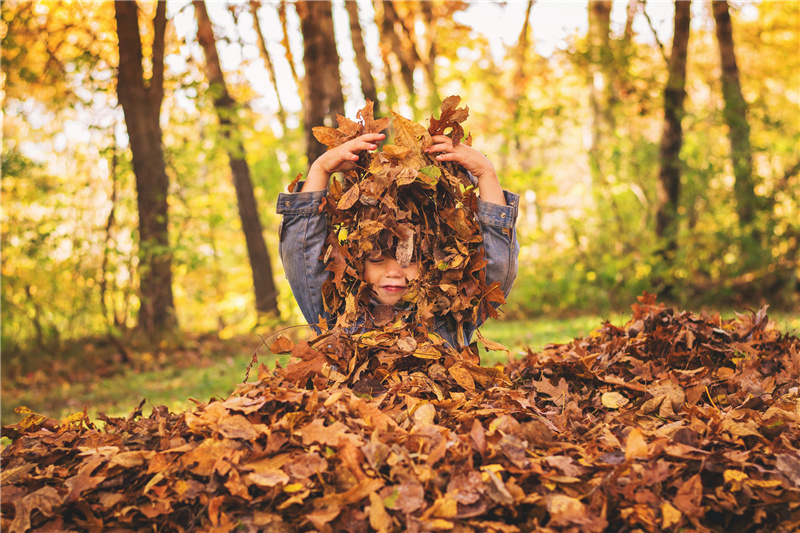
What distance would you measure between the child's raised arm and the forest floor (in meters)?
2.84

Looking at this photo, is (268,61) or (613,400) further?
(268,61)

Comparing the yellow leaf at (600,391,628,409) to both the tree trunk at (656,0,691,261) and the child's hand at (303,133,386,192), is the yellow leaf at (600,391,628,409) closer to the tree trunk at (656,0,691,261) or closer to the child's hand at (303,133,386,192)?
the child's hand at (303,133,386,192)

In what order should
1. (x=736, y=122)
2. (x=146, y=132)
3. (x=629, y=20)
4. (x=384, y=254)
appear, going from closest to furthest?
(x=384, y=254) < (x=736, y=122) < (x=146, y=132) < (x=629, y=20)

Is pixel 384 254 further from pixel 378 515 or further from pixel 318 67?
pixel 318 67

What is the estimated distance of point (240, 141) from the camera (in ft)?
35.0

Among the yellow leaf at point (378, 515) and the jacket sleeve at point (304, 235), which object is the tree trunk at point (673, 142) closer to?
the jacket sleeve at point (304, 235)

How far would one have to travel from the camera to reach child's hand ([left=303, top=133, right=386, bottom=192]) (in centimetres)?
263

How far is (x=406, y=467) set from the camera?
1.72 metres

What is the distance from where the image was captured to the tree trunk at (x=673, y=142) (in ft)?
30.5

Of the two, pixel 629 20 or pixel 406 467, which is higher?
pixel 629 20

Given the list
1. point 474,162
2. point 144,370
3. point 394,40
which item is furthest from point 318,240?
point 394,40

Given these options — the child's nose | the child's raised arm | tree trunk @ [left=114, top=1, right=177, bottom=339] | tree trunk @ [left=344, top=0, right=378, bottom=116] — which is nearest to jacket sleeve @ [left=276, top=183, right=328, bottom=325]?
the child's nose

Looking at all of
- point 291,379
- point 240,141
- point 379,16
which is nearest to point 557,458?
point 291,379

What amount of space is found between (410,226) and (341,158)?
0.42 m
